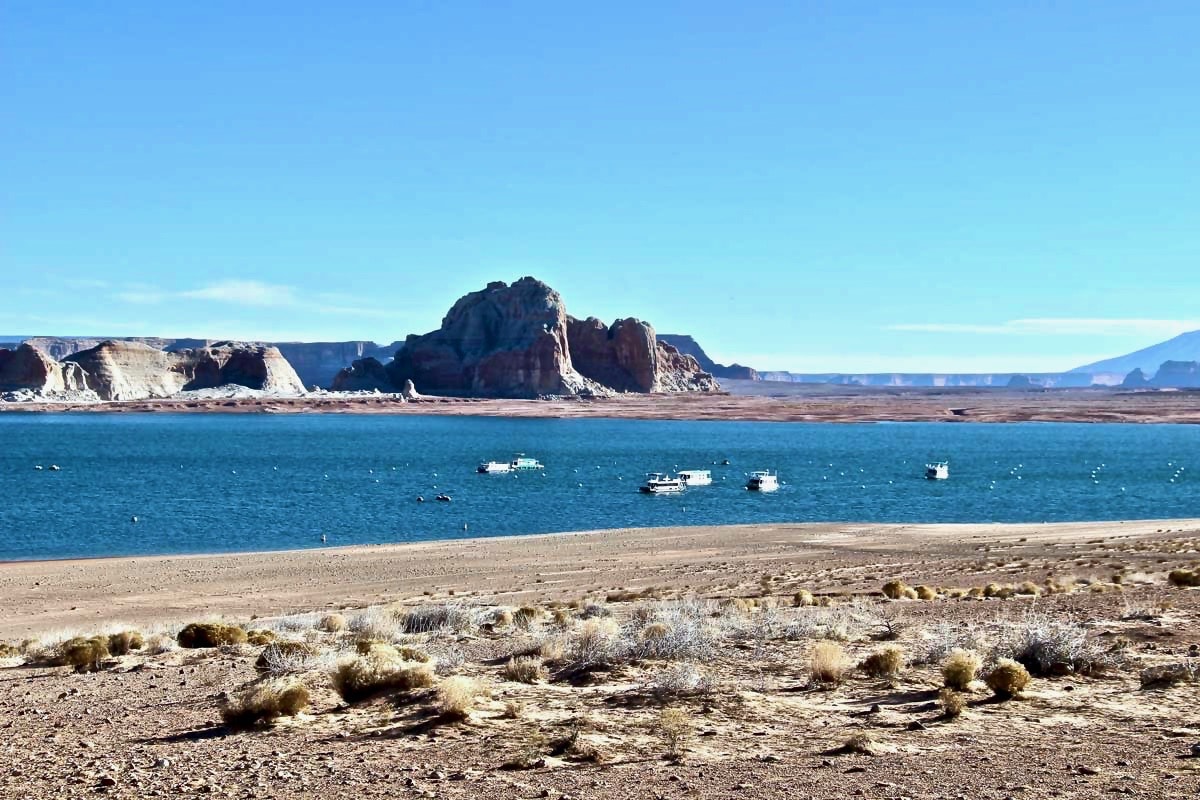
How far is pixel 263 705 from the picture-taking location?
11.7 m

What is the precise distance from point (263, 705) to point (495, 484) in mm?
60797

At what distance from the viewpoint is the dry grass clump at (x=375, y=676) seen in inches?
496

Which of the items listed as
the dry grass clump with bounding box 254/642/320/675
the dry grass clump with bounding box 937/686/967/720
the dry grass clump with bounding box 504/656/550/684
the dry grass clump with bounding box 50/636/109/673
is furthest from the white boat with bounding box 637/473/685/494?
the dry grass clump with bounding box 937/686/967/720

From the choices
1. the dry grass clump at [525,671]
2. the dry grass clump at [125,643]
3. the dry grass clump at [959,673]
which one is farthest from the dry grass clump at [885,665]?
the dry grass clump at [125,643]

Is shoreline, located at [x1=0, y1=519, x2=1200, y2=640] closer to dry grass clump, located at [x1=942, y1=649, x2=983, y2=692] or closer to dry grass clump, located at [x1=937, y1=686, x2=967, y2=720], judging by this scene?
dry grass clump, located at [x1=942, y1=649, x2=983, y2=692]

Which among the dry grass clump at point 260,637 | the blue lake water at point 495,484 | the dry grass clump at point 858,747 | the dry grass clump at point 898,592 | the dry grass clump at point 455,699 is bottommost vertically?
the blue lake water at point 495,484

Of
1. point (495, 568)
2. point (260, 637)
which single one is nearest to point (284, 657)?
point (260, 637)

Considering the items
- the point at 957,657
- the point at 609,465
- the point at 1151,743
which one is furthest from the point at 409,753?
the point at 609,465

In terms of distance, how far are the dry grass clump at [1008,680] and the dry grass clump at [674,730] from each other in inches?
135

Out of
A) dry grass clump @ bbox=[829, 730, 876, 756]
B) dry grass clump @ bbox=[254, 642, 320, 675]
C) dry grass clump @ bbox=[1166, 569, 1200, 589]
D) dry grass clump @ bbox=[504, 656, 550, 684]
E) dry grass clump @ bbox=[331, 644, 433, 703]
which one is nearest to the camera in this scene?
dry grass clump @ bbox=[829, 730, 876, 756]

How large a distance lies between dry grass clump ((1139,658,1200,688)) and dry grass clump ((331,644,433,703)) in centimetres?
813

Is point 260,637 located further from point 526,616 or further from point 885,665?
point 885,665

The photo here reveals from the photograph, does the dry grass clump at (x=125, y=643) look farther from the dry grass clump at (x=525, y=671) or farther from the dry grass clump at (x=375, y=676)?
the dry grass clump at (x=525, y=671)

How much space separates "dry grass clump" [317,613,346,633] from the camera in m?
19.0
